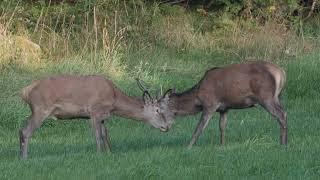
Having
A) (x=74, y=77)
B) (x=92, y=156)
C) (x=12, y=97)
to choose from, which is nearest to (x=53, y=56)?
(x=12, y=97)

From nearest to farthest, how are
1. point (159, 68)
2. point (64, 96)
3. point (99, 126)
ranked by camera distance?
point (64, 96) < point (99, 126) < point (159, 68)

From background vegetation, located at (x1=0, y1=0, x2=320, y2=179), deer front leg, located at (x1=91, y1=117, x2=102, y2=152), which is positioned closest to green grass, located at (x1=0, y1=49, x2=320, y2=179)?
background vegetation, located at (x1=0, y1=0, x2=320, y2=179)

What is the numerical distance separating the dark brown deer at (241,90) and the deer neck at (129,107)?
0.87 meters

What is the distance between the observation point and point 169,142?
1292cm

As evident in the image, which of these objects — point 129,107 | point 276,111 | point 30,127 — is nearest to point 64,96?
point 30,127

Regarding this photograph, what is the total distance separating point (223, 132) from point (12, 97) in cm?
497

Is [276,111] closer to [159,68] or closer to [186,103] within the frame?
[186,103]

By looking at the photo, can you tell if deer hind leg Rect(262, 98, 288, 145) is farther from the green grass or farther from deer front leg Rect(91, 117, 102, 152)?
deer front leg Rect(91, 117, 102, 152)

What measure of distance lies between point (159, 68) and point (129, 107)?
26.1ft

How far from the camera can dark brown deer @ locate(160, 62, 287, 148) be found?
40.6 feet

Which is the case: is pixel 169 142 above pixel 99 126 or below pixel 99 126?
below

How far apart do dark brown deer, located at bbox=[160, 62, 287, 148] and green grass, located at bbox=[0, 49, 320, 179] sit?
40 cm

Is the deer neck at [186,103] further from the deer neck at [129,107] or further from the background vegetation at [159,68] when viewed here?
the deer neck at [129,107]

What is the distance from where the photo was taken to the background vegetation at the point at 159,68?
10.0m
